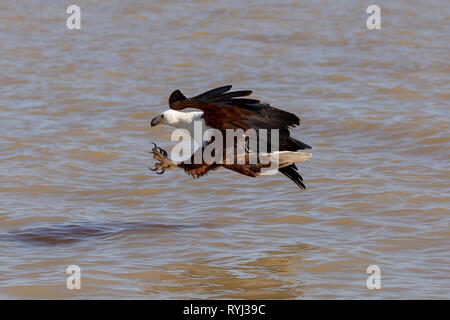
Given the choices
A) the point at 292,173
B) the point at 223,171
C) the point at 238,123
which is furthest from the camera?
the point at 223,171

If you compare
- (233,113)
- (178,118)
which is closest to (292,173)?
(233,113)

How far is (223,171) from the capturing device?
9.86m

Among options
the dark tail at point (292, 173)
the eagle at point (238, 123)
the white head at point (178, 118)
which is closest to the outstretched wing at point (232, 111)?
the eagle at point (238, 123)

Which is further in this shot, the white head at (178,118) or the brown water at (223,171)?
the white head at (178,118)

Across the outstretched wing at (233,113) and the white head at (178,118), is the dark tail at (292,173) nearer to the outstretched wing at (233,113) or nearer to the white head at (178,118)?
the outstretched wing at (233,113)

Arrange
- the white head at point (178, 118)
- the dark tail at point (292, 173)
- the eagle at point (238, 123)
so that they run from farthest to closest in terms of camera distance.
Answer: the dark tail at point (292, 173), the white head at point (178, 118), the eagle at point (238, 123)

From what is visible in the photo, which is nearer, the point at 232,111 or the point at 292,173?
the point at 232,111

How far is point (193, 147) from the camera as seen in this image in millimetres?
8016

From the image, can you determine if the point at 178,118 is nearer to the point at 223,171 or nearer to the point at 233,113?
the point at 233,113

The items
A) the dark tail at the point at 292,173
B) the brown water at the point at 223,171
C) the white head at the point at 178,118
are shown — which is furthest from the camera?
the dark tail at the point at 292,173

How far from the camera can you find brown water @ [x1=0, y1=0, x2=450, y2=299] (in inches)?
270

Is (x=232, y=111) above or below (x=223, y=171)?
above

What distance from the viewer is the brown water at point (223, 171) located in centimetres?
687

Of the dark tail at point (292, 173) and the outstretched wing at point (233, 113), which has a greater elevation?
the outstretched wing at point (233, 113)
